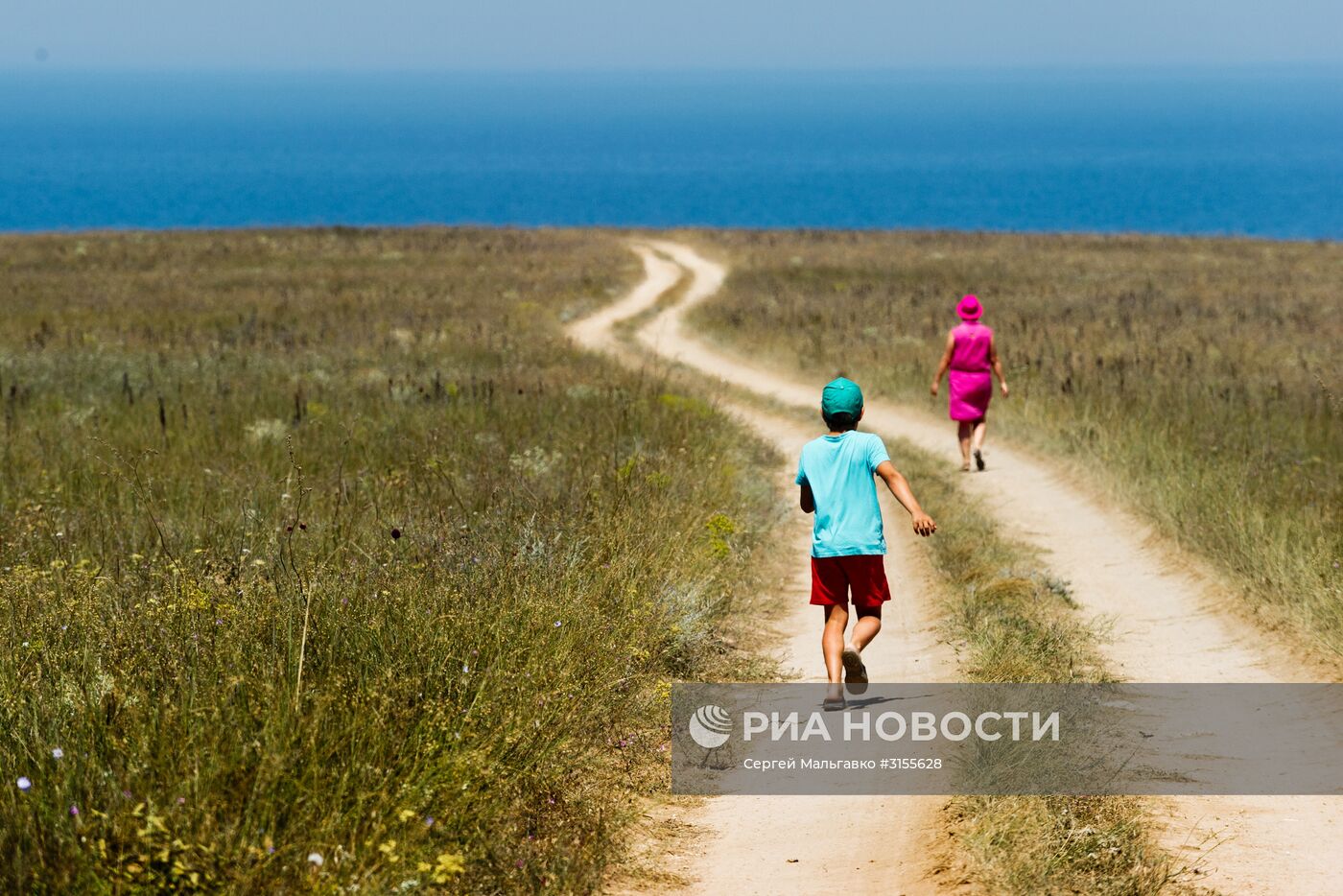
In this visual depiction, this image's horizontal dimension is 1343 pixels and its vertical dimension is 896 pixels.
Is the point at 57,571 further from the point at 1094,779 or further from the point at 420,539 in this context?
the point at 1094,779

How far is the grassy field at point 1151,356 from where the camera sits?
32.5 ft

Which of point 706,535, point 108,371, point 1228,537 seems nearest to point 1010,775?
point 706,535

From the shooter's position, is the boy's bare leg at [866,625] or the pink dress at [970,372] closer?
the boy's bare leg at [866,625]

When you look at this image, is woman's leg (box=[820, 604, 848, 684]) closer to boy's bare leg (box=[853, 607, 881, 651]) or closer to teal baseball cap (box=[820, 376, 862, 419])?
boy's bare leg (box=[853, 607, 881, 651])

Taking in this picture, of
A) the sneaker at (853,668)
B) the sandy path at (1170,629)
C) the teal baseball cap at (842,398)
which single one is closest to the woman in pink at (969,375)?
the sandy path at (1170,629)

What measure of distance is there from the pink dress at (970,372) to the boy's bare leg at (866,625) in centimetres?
744

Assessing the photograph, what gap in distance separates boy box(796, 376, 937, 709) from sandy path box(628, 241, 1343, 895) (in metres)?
1.55

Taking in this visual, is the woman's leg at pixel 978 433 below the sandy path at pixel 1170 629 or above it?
above

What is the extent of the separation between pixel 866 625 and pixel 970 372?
7678 millimetres

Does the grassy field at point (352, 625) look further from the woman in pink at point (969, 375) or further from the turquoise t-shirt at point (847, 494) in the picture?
the woman in pink at point (969, 375)

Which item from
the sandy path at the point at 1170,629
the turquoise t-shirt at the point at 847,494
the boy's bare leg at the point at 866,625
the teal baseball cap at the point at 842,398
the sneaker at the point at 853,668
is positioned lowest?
the sandy path at the point at 1170,629

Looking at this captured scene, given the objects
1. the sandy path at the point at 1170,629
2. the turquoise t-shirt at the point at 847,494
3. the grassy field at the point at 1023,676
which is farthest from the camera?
the turquoise t-shirt at the point at 847,494

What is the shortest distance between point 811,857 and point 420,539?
3.51 metres

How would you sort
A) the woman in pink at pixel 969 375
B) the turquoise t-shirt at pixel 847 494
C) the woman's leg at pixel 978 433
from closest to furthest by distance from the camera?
the turquoise t-shirt at pixel 847 494 < the woman in pink at pixel 969 375 < the woman's leg at pixel 978 433
